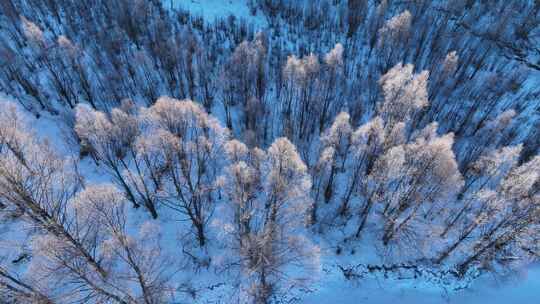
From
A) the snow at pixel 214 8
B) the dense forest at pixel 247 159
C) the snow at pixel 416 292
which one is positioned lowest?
the snow at pixel 416 292

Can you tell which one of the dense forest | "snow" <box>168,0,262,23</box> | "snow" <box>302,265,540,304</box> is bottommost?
"snow" <box>302,265,540,304</box>

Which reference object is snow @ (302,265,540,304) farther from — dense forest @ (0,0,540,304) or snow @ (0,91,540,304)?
dense forest @ (0,0,540,304)

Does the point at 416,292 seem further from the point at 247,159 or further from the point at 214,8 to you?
the point at 214,8

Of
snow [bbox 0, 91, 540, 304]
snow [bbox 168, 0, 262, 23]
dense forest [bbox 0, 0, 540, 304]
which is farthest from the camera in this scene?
snow [bbox 168, 0, 262, 23]

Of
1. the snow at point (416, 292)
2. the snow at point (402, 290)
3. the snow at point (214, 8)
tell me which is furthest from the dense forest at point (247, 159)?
the snow at point (214, 8)

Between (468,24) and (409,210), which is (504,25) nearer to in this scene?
(468,24)

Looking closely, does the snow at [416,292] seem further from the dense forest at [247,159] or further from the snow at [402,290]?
the dense forest at [247,159]

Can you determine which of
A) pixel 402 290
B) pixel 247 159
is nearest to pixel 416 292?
pixel 402 290

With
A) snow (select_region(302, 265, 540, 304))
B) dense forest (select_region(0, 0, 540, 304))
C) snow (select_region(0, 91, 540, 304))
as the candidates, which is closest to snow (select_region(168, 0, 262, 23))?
dense forest (select_region(0, 0, 540, 304))
